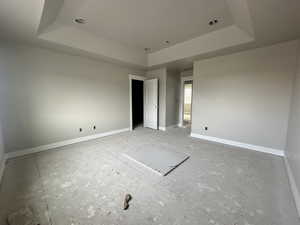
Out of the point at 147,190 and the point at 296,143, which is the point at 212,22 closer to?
the point at 296,143

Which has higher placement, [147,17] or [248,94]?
[147,17]

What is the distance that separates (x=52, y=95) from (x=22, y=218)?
254 centimetres

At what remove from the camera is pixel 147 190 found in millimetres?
1706

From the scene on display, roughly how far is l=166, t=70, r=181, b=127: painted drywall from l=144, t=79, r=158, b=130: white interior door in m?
0.45

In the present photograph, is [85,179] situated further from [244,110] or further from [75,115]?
[244,110]

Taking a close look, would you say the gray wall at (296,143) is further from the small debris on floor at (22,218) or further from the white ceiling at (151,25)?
the small debris on floor at (22,218)

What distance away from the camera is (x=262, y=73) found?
9.32 feet

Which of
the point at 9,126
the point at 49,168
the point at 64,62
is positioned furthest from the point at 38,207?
the point at 64,62

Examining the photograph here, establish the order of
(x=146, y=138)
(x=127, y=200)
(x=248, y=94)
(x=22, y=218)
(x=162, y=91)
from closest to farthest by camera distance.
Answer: (x=22, y=218)
(x=127, y=200)
(x=248, y=94)
(x=146, y=138)
(x=162, y=91)

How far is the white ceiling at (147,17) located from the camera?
2.05 meters

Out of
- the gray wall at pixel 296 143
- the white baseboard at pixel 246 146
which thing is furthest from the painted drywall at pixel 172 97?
the gray wall at pixel 296 143

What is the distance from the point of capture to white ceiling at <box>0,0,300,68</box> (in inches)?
67.8

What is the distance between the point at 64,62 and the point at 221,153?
4307 millimetres

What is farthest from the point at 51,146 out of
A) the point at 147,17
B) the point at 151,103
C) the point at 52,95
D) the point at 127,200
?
the point at 147,17
